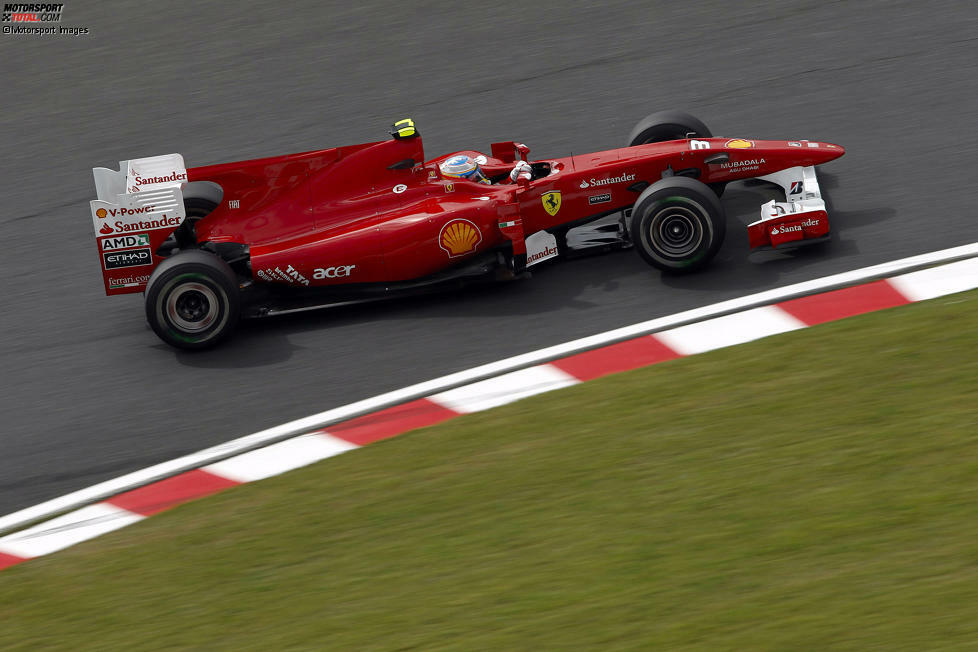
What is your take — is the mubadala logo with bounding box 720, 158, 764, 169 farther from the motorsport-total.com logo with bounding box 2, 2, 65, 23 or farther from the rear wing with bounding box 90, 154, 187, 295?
the motorsport-total.com logo with bounding box 2, 2, 65, 23

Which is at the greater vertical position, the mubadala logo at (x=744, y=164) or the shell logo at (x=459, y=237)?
the mubadala logo at (x=744, y=164)

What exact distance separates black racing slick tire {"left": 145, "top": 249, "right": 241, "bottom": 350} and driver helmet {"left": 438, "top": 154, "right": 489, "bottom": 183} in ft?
4.79

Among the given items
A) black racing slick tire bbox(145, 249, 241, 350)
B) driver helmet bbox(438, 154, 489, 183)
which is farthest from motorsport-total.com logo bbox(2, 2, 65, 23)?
→ driver helmet bbox(438, 154, 489, 183)

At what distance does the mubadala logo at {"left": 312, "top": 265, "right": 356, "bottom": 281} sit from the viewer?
6938 millimetres

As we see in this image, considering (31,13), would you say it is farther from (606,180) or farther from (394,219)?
(606,180)

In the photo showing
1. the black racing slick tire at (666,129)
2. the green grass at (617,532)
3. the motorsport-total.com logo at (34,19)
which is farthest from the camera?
the motorsport-total.com logo at (34,19)

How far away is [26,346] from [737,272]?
4386 millimetres

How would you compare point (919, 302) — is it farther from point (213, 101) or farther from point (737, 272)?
point (213, 101)

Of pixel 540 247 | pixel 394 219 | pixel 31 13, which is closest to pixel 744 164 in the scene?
pixel 540 247

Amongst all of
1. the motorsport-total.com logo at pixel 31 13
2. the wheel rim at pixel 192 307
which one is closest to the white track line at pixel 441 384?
the wheel rim at pixel 192 307

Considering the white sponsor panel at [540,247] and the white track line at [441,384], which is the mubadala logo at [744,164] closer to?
the white track line at [441,384]

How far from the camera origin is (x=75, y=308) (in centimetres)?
760

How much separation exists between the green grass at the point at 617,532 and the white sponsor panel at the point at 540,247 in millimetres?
1527

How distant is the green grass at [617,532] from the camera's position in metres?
3.79
